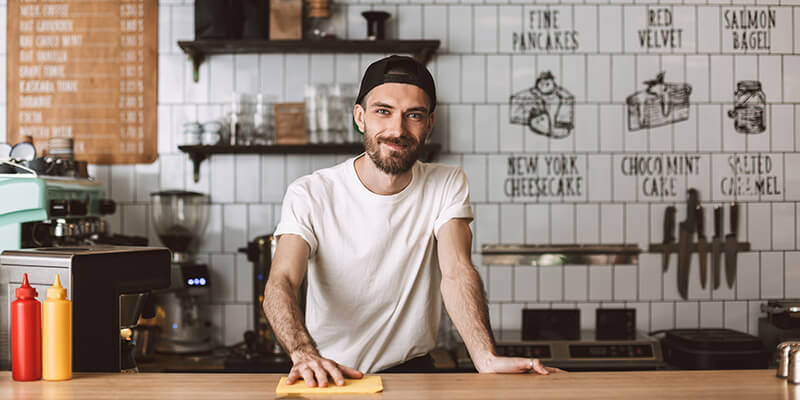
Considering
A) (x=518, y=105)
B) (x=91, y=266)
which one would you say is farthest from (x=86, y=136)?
(x=518, y=105)

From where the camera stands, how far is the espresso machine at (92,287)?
1569mm

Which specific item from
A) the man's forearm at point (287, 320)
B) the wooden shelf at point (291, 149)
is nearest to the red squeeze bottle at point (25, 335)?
the man's forearm at point (287, 320)

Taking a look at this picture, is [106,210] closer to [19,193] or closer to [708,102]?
[19,193]

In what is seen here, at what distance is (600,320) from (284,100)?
1.83 m

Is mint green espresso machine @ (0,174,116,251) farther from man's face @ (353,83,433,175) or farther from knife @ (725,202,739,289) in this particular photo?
knife @ (725,202,739,289)

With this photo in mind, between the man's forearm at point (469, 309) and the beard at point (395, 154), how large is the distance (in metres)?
0.34

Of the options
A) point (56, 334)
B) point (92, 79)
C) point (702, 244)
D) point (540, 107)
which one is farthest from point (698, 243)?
point (92, 79)

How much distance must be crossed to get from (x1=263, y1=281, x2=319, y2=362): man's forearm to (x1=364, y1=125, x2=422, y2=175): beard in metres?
0.43

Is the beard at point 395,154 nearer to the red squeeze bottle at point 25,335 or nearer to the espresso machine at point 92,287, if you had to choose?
the espresso machine at point 92,287

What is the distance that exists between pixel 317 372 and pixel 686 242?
237cm

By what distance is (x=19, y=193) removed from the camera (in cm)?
216

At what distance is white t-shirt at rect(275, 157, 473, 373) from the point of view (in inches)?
75.9

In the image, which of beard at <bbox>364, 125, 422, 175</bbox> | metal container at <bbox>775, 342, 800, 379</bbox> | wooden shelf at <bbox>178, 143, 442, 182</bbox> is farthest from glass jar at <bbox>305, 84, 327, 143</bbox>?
metal container at <bbox>775, 342, 800, 379</bbox>

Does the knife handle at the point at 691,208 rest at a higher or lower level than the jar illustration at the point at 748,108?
lower
